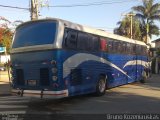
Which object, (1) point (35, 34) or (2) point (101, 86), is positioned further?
(2) point (101, 86)

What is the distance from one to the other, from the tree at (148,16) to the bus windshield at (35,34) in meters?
46.1

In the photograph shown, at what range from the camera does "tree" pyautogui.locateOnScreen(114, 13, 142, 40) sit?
60094 millimetres

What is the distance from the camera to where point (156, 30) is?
60.9m

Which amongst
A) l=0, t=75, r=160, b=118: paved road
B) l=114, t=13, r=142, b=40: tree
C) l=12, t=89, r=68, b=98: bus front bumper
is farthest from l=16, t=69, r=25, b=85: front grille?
l=114, t=13, r=142, b=40: tree

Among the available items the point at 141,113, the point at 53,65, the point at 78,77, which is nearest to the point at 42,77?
the point at 53,65

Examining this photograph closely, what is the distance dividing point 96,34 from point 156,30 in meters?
45.2

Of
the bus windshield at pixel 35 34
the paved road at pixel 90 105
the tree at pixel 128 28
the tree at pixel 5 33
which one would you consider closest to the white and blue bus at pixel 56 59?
the bus windshield at pixel 35 34

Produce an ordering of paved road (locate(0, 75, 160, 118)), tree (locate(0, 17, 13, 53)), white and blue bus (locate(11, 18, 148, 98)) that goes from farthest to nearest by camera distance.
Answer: tree (locate(0, 17, 13, 53)) → white and blue bus (locate(11, 18, 148, 98)) → paved road (locate(0, 75, 160, 118))

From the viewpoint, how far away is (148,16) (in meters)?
60.7

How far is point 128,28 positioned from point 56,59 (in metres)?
51.4

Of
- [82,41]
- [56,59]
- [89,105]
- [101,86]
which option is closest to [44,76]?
[56,59]

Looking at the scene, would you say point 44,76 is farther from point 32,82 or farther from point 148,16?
point 148,16

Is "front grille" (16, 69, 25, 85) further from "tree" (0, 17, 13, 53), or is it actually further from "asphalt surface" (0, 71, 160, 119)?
"tree" (0, 17, 13, 53)

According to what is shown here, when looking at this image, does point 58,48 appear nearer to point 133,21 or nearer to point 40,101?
point 40,101
